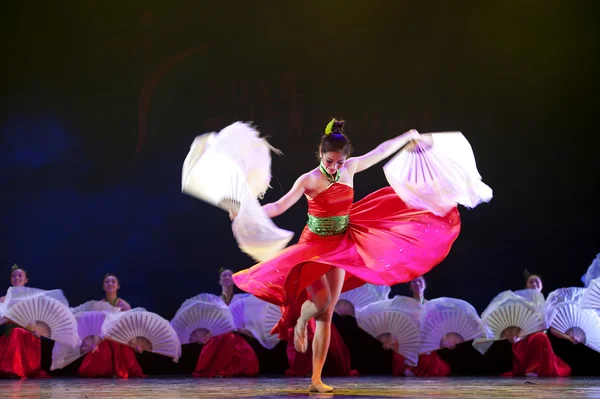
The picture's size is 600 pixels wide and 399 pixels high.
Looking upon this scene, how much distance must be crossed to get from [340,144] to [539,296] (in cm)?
242

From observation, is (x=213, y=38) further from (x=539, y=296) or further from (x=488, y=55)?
(x=539, y=296)

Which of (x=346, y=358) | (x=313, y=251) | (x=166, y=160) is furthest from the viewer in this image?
(x=166, y=160)

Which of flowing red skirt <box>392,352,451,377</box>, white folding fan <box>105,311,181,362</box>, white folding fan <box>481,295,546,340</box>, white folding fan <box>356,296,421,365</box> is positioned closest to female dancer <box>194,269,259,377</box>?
white folding fan <box>105,311,181,362</box>

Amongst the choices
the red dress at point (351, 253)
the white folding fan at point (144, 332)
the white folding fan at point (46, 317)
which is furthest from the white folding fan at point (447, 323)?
the white folding fan at point (46, 317)

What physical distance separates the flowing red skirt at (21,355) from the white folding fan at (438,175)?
10.1 ft

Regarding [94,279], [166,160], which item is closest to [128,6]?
[166,160]

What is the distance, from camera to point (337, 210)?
329 centimetres

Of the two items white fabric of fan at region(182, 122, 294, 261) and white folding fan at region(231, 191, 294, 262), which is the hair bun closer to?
white fabric of fan at region(182, 122, 294, 261)

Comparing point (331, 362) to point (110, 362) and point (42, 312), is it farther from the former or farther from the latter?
point (42, 312)

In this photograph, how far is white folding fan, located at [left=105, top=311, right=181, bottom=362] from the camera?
4781 millimetres

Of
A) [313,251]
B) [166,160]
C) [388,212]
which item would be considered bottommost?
[313,251]

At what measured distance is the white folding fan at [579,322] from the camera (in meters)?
4.76

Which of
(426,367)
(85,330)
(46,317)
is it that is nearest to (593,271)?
(426,367)

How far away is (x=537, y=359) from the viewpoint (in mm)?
5156
